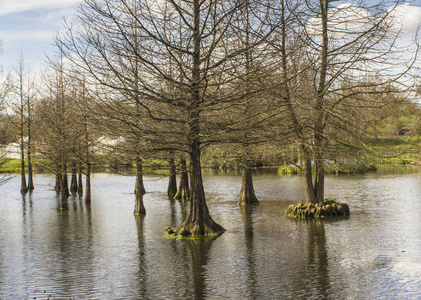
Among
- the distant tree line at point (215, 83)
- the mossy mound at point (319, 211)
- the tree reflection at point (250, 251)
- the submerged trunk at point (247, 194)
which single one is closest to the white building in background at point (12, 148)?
the distant tree line at point (215, 83)

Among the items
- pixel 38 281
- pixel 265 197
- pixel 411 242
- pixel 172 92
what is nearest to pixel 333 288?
pixel 411 242

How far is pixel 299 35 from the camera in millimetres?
18328

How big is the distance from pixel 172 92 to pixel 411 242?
910 cm

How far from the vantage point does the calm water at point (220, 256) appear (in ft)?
34.3

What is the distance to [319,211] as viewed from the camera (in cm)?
1956

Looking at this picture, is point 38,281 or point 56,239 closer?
point 38,281

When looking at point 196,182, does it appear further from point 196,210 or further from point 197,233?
point 197,233

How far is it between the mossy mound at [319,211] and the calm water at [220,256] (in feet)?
1.93

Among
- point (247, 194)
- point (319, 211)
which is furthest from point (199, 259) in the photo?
point (247, 194)

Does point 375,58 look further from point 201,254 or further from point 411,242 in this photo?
point 201,254

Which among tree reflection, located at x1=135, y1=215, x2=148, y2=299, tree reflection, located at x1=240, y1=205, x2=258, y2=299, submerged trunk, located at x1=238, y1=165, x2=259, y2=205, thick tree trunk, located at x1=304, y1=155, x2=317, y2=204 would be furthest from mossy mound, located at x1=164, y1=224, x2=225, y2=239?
submerged trunk, located at x1=238, y1=165, x2=259, y2=205

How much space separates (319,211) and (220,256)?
755 centimetres

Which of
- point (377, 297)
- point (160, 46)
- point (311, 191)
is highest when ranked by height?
point (160, 46)

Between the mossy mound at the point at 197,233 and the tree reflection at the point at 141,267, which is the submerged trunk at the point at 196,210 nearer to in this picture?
the mossy mound at the point at 197,233
